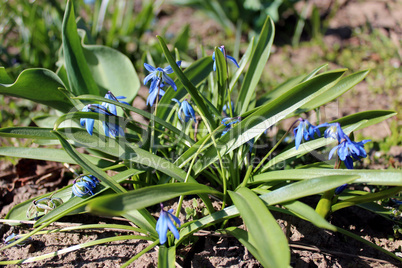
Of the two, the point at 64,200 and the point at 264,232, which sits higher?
the point at 64,200

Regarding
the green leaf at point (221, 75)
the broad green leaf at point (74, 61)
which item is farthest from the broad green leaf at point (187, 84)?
the broad green leaf at point (74, 61)

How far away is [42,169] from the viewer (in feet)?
8.07

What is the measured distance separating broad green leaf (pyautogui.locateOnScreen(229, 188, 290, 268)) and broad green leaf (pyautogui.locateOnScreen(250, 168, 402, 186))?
218 millimetres

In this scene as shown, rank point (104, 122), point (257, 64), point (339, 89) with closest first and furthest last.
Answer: point (104, 122)
point (339, 89)
point (257, 64)

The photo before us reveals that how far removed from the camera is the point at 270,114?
5.59ft

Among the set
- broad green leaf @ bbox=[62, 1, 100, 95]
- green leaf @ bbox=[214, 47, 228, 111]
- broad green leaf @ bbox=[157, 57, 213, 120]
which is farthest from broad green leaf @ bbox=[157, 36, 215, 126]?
broad green leaf @ bbox=[62, 1, 100, 95]

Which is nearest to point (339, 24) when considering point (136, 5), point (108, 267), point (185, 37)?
point (185, 37)

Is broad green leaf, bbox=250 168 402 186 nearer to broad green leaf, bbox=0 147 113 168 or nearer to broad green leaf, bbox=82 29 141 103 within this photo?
broad green leaf, bbox=0 147 113 168

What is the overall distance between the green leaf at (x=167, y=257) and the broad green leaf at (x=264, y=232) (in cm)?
37

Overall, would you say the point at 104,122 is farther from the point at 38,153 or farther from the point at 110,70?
the point at 110,70

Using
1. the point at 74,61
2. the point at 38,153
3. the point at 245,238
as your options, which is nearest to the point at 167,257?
the point at 245,238

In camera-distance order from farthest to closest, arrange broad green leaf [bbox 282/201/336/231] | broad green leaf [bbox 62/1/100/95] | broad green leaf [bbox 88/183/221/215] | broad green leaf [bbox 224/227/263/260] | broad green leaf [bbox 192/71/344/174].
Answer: broad green leaf [bbox 62/1/100/95]
broad green leaf [bbox 192/71/344/174]
broad green leaf [bbox 224/227/263/260]
broad green leaf [bbox 282/201/336/231]
broad green leaf [bbox 88/183/221/215]

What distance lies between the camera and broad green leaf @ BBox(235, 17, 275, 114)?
2.09 meters

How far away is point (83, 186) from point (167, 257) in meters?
0.55
